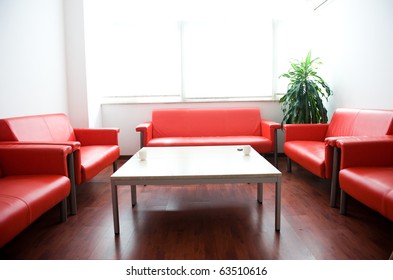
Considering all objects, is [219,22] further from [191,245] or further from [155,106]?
[191,245]

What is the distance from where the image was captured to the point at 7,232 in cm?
140

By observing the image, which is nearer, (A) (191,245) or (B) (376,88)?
(A) (191,245)

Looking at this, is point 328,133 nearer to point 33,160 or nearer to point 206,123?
point 206,123

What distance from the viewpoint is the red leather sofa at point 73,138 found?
7.62 ft

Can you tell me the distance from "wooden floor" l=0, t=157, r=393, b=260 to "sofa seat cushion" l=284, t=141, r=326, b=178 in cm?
29

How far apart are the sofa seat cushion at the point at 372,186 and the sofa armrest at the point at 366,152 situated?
8 centimetres

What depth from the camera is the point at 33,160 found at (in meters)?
2.10

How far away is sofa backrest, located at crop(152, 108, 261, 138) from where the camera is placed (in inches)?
164

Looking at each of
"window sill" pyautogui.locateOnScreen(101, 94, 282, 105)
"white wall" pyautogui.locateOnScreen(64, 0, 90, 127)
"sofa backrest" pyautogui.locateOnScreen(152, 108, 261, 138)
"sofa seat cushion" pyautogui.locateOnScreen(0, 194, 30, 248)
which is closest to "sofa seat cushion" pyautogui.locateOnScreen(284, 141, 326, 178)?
"sofa backrest" pyautogui.locateOnScreen(152, 108, 261, 138)

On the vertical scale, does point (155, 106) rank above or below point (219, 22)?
below

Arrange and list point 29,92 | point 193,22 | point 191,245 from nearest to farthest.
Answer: point 191,245
point 29,92
point 193,22

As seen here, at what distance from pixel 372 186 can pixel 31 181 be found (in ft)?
7.34

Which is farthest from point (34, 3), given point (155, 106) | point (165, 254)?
point (165, 254)

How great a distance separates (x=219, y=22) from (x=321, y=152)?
9.26 feet
